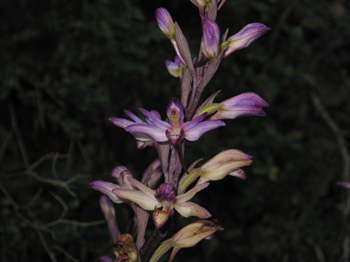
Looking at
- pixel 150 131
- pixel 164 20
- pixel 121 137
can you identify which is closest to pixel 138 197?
pixel 150 131

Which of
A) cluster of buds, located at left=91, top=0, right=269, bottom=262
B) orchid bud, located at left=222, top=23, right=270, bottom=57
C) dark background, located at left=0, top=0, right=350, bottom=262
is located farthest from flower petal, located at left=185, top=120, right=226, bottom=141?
dark background, located at left=0, top=0, right=350, bottom=262

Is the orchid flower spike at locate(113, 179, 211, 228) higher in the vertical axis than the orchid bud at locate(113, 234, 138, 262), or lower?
higher

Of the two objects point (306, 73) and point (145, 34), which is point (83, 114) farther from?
point (306, 73)

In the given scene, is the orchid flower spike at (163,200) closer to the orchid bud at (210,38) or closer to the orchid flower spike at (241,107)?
the orchid flower spike at (241,107)

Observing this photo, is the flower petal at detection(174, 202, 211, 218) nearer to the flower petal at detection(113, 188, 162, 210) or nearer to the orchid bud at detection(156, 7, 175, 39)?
the flower petal at detection(113, 188, 162, 210)

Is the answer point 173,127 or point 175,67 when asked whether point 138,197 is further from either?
point 175,67

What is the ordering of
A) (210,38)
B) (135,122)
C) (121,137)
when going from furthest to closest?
(121,137)
(135,122)
(210,38)
